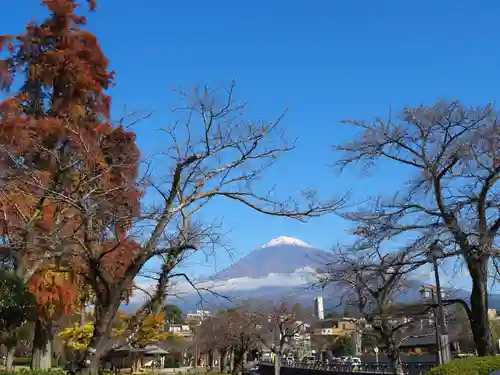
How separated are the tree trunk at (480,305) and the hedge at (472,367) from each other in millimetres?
1840

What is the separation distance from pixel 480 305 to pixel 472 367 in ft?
8.62

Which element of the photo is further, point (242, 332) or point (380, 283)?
point (242, 332)

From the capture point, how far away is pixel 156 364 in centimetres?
6116

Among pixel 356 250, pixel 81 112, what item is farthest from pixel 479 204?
pixel 81 112

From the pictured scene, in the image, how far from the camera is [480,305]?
1376 cm

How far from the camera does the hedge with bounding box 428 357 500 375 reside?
11.5 m

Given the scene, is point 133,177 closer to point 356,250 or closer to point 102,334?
point 102,334

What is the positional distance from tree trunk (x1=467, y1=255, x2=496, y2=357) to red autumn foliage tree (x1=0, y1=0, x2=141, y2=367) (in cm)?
903

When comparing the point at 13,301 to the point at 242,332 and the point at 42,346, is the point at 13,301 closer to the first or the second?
the point at 42,346

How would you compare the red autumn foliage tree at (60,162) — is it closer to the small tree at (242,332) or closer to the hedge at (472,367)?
the hedge at (472,367)

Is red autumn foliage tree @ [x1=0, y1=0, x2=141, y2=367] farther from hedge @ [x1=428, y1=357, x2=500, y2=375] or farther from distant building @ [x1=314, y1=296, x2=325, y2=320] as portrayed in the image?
distant building @ [x1=314, y1=296, x2=325, y2=320]

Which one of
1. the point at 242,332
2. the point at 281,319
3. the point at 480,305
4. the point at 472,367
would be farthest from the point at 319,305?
the point at 472,367

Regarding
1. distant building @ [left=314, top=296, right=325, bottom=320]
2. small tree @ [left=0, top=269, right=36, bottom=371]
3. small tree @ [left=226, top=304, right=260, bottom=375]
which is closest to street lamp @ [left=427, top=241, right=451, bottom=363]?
distant building @ [left=314, top=296, right=325, bottom=320]

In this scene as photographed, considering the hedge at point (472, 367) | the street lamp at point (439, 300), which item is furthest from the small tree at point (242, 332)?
the hedge at point (472, 367)
